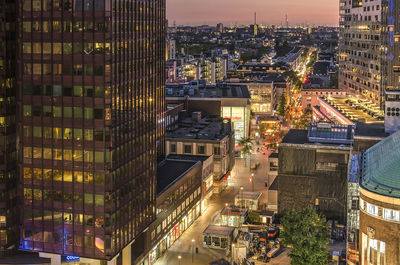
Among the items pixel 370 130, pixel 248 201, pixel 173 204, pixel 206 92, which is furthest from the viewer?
→ pixel 206 92

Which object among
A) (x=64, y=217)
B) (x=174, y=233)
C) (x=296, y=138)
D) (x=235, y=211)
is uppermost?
(x=296, y=138)

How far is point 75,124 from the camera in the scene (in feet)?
238

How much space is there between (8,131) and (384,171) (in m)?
46.8

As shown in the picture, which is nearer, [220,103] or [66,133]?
[66,133]

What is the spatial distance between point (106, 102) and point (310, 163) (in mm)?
43246

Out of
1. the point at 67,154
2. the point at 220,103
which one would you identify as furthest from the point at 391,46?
the point at 67,154

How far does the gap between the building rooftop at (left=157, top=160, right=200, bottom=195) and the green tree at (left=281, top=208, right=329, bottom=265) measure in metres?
20.7

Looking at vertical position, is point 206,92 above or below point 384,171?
above

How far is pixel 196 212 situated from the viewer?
112 m

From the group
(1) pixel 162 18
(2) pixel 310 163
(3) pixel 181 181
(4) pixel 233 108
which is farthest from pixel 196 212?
(4) pixel 233 108

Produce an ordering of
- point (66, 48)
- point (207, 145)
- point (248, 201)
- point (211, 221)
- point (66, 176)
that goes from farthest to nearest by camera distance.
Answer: point (207, 145) → point (248, 201) → point (211, 221) → point (66, 176) → point (66, 48)

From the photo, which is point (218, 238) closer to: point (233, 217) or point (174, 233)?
point (174, 233)

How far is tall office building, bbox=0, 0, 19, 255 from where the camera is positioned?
73.6 m

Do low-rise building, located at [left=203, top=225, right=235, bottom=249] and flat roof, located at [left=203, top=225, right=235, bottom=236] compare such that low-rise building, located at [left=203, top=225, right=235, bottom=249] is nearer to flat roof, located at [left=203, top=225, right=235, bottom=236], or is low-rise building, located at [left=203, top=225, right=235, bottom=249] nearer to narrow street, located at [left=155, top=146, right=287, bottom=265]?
flat roof, located at [left=203, top=225, right=235, bottom=236]
